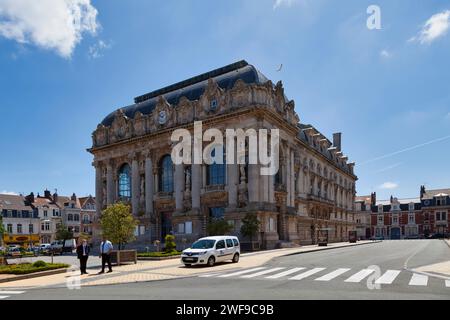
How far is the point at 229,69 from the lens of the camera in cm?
5350

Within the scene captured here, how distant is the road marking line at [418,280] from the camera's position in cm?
1489

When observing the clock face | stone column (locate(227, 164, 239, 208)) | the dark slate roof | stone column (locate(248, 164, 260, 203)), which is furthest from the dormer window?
stone column (locate(248, 164, 260, 203))

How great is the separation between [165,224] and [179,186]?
22.5 ft

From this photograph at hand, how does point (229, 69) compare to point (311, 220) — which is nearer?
point (229, 69)

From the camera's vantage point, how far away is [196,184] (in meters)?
48.9

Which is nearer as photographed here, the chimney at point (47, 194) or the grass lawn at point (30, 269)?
the grass lawn at point (30, 269)

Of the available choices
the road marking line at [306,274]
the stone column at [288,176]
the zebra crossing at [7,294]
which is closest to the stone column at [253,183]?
the stone column at [288,176]

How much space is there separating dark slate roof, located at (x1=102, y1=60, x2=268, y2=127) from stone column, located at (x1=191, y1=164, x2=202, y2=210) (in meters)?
9.92

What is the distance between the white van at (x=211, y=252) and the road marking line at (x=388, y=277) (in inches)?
381

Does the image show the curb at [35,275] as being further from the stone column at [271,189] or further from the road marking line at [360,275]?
the stone column at [271,189]

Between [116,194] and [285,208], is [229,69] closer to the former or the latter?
[285,208]

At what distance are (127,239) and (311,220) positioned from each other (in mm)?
37385

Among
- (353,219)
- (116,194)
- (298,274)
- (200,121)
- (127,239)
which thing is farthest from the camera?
(353,219)
